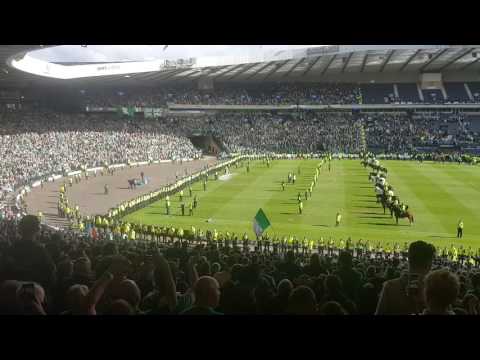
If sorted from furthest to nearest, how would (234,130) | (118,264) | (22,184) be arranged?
(234,130) < (22,184) < (118,264)

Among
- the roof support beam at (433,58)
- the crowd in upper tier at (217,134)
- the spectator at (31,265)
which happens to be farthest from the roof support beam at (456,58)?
the spectator at (31,265)

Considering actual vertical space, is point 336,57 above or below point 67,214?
above

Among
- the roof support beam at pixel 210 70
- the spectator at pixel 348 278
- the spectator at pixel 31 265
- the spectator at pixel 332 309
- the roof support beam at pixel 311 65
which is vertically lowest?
the spectator at pixel 348 278

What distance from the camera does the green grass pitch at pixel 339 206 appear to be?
25.6 meters

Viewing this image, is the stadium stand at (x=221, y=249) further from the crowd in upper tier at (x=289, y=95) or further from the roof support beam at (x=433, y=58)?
the roof support beam at (x=433, y=58)

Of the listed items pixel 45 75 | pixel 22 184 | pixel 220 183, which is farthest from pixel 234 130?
pixel 22 184

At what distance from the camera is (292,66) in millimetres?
76500

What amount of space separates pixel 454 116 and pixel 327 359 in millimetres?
79177

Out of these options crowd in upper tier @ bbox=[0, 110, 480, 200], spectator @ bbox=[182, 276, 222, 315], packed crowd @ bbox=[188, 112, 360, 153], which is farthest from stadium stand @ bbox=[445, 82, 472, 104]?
spectator @ bbox=[182, 276, 222, 315]

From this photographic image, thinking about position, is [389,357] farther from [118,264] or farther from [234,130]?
[234,130]

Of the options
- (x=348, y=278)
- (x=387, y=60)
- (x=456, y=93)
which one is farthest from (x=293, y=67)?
(x=348, y=278)

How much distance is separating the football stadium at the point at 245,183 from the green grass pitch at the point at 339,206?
191 millimetres

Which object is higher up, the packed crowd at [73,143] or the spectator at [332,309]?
the packed crowd at [73,143]
